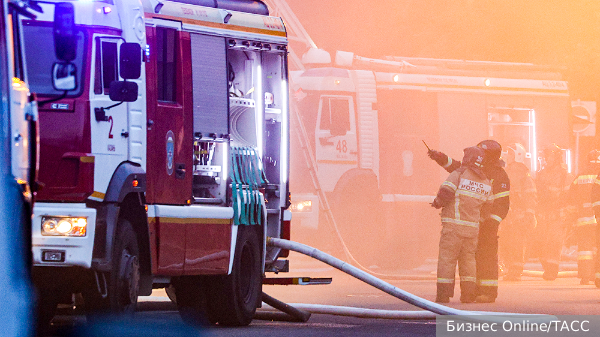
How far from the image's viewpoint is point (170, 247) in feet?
30.8

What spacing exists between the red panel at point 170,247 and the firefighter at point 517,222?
366 inches

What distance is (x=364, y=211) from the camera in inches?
793

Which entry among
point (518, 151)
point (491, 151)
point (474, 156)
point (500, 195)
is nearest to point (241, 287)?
point (474, 156)

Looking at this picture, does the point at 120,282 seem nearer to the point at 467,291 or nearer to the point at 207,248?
the point at 207,248

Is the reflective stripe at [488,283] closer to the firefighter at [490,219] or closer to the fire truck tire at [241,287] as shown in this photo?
the firefighter at [490,219]

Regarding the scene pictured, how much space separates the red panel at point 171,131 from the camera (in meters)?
9.23

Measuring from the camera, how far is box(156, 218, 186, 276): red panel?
9259mm

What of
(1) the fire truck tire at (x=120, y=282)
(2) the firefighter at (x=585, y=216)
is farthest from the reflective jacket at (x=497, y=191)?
(1) the fire truck tire at (x=120, y=282)

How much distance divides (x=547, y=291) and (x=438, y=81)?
7.01 metres

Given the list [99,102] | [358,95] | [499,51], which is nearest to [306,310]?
[99,102]

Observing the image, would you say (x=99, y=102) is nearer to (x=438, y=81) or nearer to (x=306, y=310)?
(x=306, y=310)

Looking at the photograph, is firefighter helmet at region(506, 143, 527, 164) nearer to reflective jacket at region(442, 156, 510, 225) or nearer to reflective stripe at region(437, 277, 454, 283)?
reflective jacket at region(442, 156, 510, 225)

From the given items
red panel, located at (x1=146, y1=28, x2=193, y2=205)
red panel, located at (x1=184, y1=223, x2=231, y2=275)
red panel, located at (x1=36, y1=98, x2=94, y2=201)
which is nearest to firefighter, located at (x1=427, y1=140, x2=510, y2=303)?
red panel, located at (x1=184, y1=223, x2=231, y2=275)

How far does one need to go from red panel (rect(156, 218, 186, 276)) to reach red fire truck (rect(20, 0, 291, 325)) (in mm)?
15
